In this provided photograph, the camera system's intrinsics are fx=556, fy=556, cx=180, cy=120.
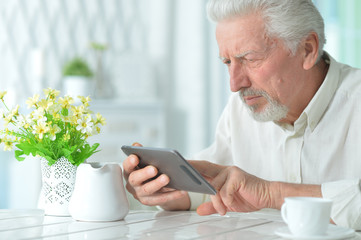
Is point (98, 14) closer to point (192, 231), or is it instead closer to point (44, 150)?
point (44, 150)

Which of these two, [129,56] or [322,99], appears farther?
[129,56]

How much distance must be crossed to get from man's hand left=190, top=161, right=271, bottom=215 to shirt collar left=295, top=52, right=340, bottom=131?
40 cm

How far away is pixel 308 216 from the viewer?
1.07m

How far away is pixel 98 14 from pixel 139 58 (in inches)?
16.0

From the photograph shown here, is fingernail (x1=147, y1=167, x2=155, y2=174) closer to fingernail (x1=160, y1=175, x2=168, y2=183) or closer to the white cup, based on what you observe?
fingernail (x1=160, y1=175, x2=168, y2=183)

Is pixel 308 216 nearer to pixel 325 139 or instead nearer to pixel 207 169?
pixel 207 169

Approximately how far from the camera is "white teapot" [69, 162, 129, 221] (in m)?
1.35

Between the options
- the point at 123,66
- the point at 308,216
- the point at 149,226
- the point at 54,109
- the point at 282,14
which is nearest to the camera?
the point at 308,216

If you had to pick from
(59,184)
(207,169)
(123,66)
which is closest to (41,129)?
(59,184)

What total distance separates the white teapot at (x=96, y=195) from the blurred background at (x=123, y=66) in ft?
6.34

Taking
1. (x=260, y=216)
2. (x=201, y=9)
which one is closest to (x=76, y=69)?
(x=201, y=9)

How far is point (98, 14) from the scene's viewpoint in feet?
12.5

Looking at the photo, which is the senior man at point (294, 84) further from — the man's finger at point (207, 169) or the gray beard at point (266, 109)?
the man's finger at point (207, 169)

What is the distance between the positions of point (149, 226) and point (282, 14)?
0.77 m
